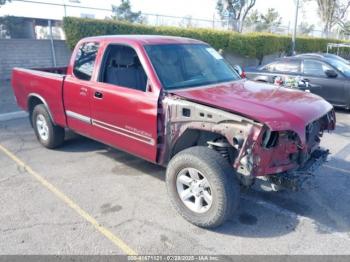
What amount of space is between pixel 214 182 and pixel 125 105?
151 centimetres

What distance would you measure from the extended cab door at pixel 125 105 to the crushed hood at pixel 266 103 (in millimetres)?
448

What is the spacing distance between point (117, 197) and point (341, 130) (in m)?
5.22

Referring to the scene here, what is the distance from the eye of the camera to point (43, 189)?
4324 mm

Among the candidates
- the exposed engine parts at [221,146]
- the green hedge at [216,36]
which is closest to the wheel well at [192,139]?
the exposed engine parts at [221,146]

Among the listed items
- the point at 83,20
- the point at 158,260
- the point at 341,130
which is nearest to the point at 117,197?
the point at 158,260

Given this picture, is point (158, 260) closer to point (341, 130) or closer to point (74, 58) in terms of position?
point (74, 58)

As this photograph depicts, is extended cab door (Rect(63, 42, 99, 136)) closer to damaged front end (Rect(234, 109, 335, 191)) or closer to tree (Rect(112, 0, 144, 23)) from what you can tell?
damaged front end (Rect(234, 109, 335, 191))

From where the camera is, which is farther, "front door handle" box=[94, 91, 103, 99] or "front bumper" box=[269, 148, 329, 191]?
"front door handle" box=[94, 91, 103, 99]

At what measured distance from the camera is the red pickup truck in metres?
3.22

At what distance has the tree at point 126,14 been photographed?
58.1 feet

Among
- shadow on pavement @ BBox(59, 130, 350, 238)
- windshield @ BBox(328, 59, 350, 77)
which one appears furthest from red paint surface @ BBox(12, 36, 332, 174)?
windshield @ BBox(328, 59, 350, 77)

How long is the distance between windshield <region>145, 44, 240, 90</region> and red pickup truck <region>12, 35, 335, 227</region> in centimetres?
2

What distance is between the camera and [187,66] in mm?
4309

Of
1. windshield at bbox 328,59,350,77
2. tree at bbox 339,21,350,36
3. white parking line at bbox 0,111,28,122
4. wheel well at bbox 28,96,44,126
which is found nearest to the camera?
wheel well at bbox 28,96,44,126
